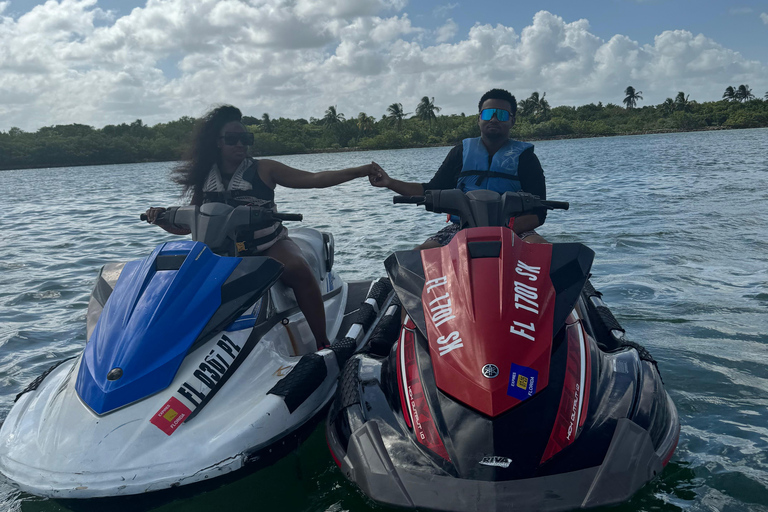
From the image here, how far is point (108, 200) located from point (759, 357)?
18.1 metres

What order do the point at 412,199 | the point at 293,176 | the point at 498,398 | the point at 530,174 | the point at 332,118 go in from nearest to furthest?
the point at 498,398
the point at 412,199
the point at 293,176
the point at 530,174
the point at 332,118

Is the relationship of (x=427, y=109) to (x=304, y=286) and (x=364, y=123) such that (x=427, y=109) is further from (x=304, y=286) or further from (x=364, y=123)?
(x=304, y=286)

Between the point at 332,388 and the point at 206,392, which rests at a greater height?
the point at 206,392

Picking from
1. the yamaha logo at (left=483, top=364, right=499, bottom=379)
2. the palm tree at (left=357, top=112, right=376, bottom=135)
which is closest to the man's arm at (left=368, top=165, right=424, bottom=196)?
the yamaha logo at (left=483, top=364, right=499, bottom=379)

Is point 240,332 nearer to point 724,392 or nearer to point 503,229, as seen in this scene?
point 503,229

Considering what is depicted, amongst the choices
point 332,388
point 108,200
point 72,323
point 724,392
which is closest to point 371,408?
point 332,388

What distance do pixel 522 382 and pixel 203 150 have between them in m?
2.41

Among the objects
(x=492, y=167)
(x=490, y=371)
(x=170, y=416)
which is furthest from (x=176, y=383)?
(x=492, y=167)

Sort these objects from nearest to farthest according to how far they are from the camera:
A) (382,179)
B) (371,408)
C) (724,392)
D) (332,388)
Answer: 1. (371,408)
2. (332,388)
3. (724,392)
4. (382,179)

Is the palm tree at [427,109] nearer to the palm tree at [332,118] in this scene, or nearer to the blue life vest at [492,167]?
the palm tree at [332,118]

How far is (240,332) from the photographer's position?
2588mm

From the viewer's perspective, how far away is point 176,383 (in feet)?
7.36

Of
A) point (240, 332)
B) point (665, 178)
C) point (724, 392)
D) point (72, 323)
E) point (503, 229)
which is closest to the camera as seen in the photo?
point (503, 229)

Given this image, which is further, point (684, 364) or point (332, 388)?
point (684, 364)
